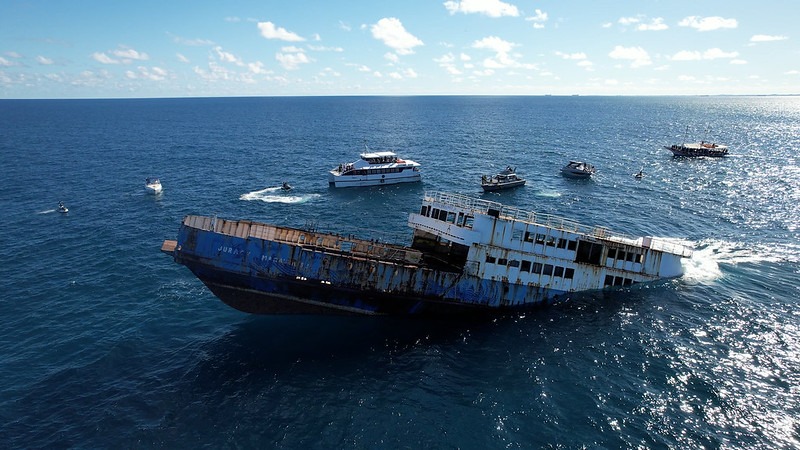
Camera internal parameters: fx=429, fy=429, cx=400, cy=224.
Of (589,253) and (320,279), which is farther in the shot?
(589,253)

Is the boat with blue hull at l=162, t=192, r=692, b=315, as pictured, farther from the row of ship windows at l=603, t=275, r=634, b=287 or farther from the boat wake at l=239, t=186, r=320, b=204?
the boat wake at l=239, t=186, r=320, b=204

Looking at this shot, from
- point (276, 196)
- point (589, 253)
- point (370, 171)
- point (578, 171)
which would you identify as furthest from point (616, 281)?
point (276, 196)

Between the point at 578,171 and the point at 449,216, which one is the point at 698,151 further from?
the point at 449,216

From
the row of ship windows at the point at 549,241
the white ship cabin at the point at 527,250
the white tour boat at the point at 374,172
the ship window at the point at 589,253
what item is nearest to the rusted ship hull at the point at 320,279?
the white ship cabin at the point at 527,250

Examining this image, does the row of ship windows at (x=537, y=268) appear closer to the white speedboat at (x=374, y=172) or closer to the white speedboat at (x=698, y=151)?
the white speedboat at (x=374, y=172)

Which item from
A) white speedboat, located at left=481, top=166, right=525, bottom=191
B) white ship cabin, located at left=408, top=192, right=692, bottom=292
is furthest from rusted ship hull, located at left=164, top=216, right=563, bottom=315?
white speedboat, located at left=481, top=166, right=525, bottom=191
